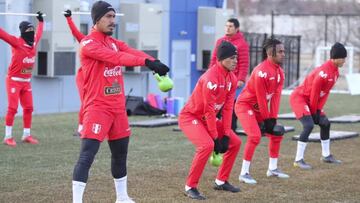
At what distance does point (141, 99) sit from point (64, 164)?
9.14 m

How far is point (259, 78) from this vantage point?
34.8ft

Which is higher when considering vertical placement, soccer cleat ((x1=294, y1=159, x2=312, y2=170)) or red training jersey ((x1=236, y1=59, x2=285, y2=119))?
red training jersey ((x1=236, y1=59, x2=285, y2=119))

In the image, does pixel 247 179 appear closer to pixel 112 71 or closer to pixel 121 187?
pixel 121 187

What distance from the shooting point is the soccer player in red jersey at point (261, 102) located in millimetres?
10617

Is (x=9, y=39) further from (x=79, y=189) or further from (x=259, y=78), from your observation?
(x=79, y=189)

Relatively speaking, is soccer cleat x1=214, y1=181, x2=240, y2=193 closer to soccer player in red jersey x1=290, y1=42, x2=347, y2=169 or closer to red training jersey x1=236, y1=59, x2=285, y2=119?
red training jersey x1=236, y1=59, x2=285, y2=119

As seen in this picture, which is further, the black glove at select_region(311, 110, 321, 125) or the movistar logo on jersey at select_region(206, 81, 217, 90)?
the black glove at select_region(311, 110, 321, 125)

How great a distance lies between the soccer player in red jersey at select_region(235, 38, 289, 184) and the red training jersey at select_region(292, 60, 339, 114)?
4.22ft

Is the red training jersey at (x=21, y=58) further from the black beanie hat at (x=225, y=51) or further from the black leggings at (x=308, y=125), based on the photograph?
the black beanie hat at (x=225, y=51)

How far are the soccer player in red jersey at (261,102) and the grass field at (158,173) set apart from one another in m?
0.53

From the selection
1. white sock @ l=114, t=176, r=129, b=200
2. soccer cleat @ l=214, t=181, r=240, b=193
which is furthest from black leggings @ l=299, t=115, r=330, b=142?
white sock @ l=114, t=176, r=129, b=200

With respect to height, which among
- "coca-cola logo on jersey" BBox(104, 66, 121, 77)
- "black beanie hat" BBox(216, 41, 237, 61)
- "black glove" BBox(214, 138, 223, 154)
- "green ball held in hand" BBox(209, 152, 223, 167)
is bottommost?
"green ball held in hand" BBox(209, 152, 223, 167)

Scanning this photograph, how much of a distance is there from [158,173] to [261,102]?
6.08 feet

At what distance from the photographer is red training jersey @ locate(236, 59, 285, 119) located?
418 inches
